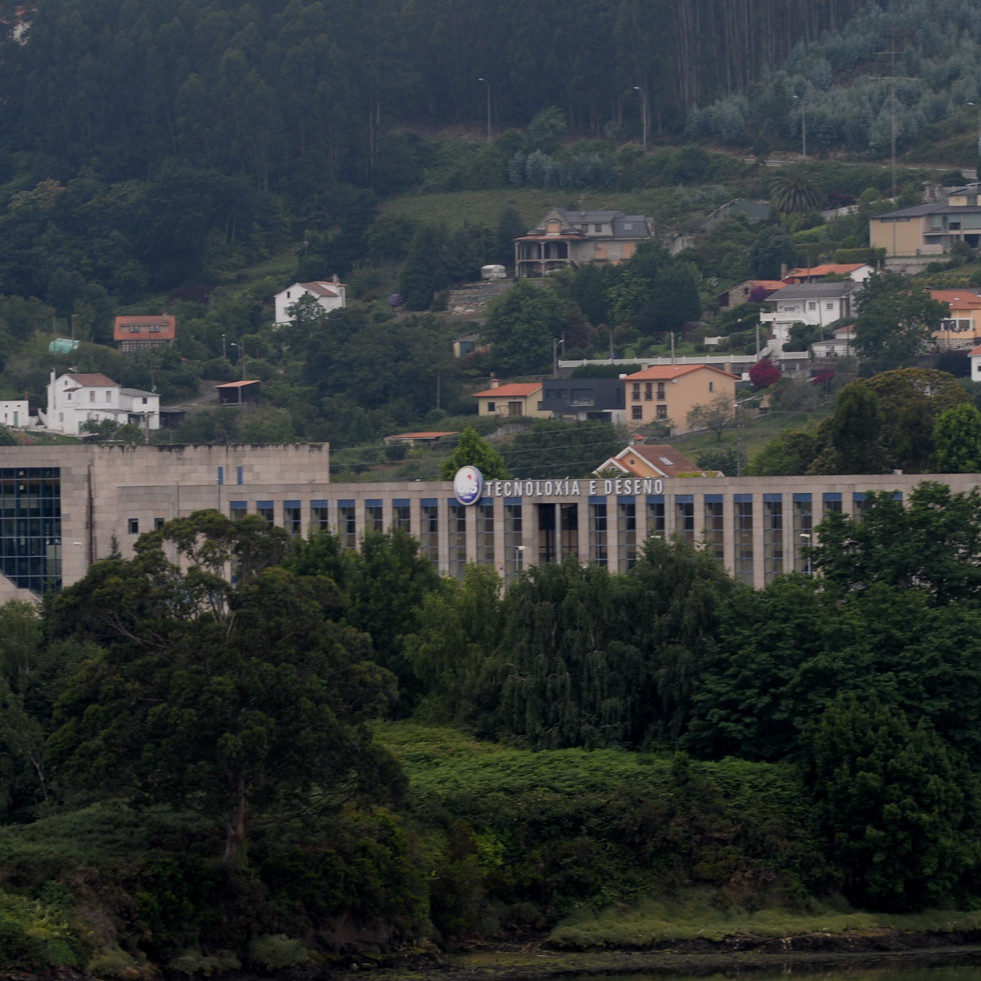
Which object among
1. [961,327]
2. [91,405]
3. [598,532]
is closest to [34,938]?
[598,532]

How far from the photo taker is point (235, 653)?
2448 inches

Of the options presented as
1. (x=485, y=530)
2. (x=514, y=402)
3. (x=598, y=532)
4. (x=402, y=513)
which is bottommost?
(x=598, y=532)

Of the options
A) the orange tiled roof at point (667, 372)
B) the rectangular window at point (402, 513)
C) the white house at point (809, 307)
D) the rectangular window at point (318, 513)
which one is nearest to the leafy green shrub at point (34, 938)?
the rectangular window at point (402, 513)

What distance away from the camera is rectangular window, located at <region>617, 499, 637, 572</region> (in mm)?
97562

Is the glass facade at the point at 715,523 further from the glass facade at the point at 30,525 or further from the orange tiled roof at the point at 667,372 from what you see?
the orange tiled roof at the point at 667,372

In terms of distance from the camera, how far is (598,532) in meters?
98.2

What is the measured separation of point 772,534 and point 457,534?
1303 cm

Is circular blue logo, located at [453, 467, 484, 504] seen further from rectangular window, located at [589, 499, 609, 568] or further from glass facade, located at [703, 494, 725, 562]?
glass facade, located at [703, 494, 725, 562]

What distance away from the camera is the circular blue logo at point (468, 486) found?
99.5 metres

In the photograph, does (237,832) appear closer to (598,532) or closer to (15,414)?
(598,532)

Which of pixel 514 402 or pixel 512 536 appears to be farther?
pixel 514 402

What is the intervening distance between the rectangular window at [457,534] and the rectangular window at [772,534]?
40.5 ft

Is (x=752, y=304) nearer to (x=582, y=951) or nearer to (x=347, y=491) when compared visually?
(x=347, y=491)

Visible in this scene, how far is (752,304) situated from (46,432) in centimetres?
5615
